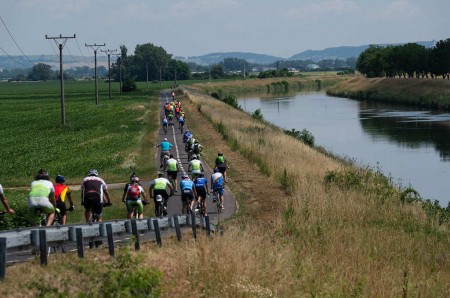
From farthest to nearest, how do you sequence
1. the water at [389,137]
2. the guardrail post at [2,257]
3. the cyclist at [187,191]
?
the water at [389,137], the cyclist at [187,191], the guardrail post at [2,257]

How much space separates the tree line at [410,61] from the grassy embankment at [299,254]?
84.3 meters

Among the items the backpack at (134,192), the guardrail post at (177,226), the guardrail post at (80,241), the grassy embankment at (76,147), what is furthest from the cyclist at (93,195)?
the guardrail post at (80,241)

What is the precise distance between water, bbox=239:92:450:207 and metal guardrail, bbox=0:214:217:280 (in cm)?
1733

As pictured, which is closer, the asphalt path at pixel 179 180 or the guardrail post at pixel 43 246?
the guardrail post at pixel 43 246

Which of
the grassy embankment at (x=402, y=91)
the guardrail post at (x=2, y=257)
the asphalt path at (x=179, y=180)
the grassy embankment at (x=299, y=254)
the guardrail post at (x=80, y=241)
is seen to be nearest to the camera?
the guardrail post at (x=2, y=257)

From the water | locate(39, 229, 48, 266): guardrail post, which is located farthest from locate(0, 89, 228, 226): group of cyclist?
the water

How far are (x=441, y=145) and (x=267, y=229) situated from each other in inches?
1464

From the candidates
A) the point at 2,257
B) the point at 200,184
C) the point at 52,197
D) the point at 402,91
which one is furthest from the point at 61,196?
the point at 402,91

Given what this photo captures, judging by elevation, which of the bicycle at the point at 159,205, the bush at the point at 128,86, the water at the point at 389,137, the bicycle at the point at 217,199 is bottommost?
the water at the point at 389,137

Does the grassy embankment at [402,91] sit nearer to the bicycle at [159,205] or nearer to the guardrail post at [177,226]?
the bicycle at [159,205]

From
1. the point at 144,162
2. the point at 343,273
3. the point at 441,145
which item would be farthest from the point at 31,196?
the point at 441,145

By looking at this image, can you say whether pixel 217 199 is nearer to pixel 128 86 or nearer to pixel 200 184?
pixel 200 184

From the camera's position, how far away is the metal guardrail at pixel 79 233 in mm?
11281

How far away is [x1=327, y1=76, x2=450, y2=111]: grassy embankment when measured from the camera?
316 ft
